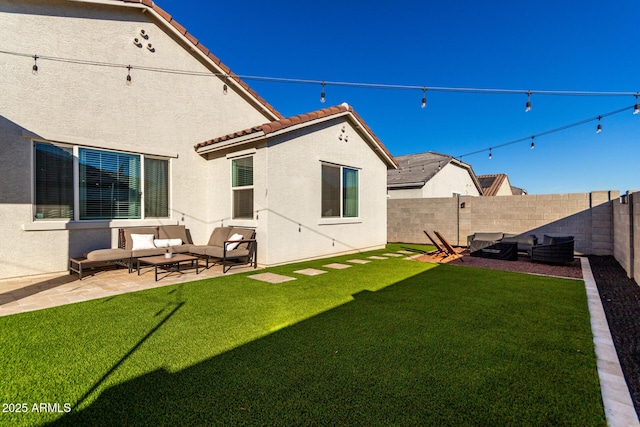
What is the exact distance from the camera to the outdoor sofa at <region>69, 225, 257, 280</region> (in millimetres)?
7203

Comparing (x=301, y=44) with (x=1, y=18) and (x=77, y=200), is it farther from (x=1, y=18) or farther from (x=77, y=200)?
(x=77, y=200)

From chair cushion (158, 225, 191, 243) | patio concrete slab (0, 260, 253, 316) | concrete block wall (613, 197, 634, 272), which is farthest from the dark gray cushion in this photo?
chair cushion (158, 225, 191, 243)

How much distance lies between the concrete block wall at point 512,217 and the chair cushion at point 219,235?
9.30m

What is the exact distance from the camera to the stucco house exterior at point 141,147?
22.8ft

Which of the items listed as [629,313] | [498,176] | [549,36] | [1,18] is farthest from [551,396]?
[498,176]

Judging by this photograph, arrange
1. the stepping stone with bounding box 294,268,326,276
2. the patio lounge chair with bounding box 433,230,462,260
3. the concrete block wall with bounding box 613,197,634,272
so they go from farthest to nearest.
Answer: the patio lounge chair with bounding box 433,230,462,260 < the stepping stone with bounding box 294,268,326,276 < the concrete block wall with bounding box 613,197,634,272

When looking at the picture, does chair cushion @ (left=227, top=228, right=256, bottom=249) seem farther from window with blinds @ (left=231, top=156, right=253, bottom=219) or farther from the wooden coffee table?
the wooden coffee table

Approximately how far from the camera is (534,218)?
12.1 m

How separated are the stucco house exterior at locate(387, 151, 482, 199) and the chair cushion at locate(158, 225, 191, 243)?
13.4 meters

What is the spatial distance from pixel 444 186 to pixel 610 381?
19229 mm

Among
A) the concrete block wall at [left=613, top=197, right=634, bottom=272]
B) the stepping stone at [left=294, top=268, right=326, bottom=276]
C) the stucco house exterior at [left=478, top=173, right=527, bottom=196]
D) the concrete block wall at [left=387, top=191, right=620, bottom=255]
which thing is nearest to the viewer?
the concrete block wall at [left=613, top=197, right=634, bottom=272]

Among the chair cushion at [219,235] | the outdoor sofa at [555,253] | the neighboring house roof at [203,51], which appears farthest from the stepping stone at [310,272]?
the neighboring house roof at [203,51]

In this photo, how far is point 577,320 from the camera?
4508mm

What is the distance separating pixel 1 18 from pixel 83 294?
Answer: 6338mm
